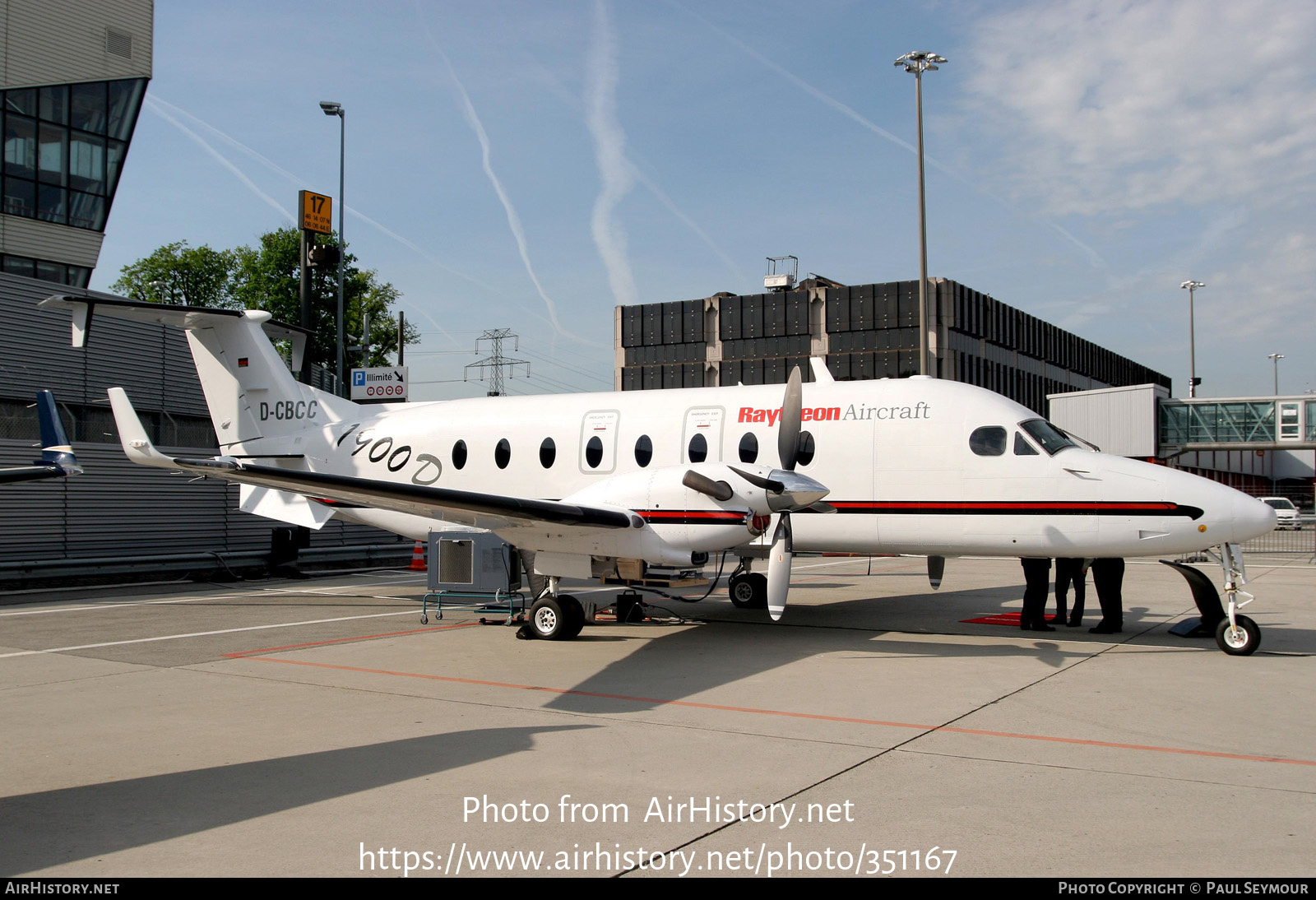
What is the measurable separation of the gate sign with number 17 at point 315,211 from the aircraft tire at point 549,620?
54.8 ft

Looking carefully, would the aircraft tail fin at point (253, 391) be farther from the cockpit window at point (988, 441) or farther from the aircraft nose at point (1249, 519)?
the aircraft nose at point (1249, 519)

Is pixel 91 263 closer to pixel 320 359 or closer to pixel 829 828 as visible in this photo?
pixel 320 359

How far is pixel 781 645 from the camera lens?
1190cm

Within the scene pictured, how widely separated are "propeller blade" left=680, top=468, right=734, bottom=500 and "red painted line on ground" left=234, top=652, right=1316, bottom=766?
291 cm

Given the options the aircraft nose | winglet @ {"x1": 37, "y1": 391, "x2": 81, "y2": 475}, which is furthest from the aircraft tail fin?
the aircraft nose

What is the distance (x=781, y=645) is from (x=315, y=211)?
19.9 meters

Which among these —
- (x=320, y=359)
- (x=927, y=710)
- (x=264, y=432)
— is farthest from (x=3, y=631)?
(x=320, y=359)

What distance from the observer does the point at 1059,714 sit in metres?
7.94

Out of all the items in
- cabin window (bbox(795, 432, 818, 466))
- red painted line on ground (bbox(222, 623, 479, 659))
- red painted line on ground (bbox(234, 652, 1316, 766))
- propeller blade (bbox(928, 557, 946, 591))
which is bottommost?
red painted line on ground (bbox(222, 623, 479, 659))

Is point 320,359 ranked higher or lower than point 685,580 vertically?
higher

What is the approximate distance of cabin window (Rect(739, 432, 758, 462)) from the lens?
1293 cm

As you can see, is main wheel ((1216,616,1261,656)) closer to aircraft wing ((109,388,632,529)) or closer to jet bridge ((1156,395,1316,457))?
aircraft wing ((109,388,632,529))

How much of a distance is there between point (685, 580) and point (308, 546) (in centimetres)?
1533

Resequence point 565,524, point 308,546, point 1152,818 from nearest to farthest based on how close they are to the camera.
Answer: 1. point 1152,818
2. point 565,524
3. point 308,546
